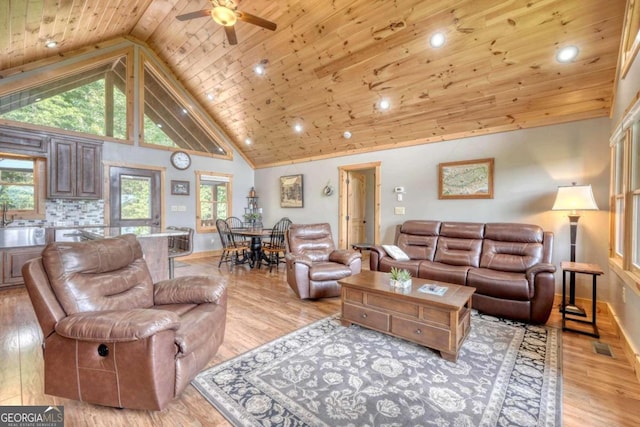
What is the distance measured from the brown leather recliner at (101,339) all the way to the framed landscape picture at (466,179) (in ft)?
13.6

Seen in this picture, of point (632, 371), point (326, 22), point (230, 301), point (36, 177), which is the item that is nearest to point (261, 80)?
point (326, 22)

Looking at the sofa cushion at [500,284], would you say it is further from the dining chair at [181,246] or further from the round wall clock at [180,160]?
the round wall clock at [180,160]

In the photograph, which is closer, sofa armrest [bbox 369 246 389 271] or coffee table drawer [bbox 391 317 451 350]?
coffee table drawer [bbox 391 317 451 350]

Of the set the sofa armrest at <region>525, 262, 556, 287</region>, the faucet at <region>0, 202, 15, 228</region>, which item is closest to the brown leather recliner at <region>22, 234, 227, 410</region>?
the sofa armrest at <region>525, 262, 556, 287</region>

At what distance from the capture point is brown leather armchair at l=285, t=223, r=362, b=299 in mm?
3553

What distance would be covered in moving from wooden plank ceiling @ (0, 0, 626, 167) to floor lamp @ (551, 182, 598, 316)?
112 centimetres

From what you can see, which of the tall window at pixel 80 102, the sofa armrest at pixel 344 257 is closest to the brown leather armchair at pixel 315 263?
the sofa armrest at pixel 344 257

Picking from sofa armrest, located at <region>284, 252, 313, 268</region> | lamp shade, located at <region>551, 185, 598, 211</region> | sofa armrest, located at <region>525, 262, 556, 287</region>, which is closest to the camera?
sofa armrest, located at <region>525, 262, 556, 287</region>

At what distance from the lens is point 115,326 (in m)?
1.46

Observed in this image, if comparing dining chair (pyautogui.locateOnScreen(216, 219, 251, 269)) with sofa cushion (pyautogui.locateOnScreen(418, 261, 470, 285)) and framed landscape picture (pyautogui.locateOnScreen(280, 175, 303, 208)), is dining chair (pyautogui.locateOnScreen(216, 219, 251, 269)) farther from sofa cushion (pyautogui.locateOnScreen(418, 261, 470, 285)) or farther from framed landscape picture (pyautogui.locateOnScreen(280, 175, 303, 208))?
sofa cushion (pyautogui.locateOnScreen(418, 261, 470, 285))

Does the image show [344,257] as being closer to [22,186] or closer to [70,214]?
[70,214]

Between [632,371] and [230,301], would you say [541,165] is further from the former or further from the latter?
[230,301]

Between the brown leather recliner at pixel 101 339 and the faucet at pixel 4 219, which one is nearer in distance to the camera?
the brown leather recliner at pixel 101 339

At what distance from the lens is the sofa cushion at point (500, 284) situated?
289 cm
